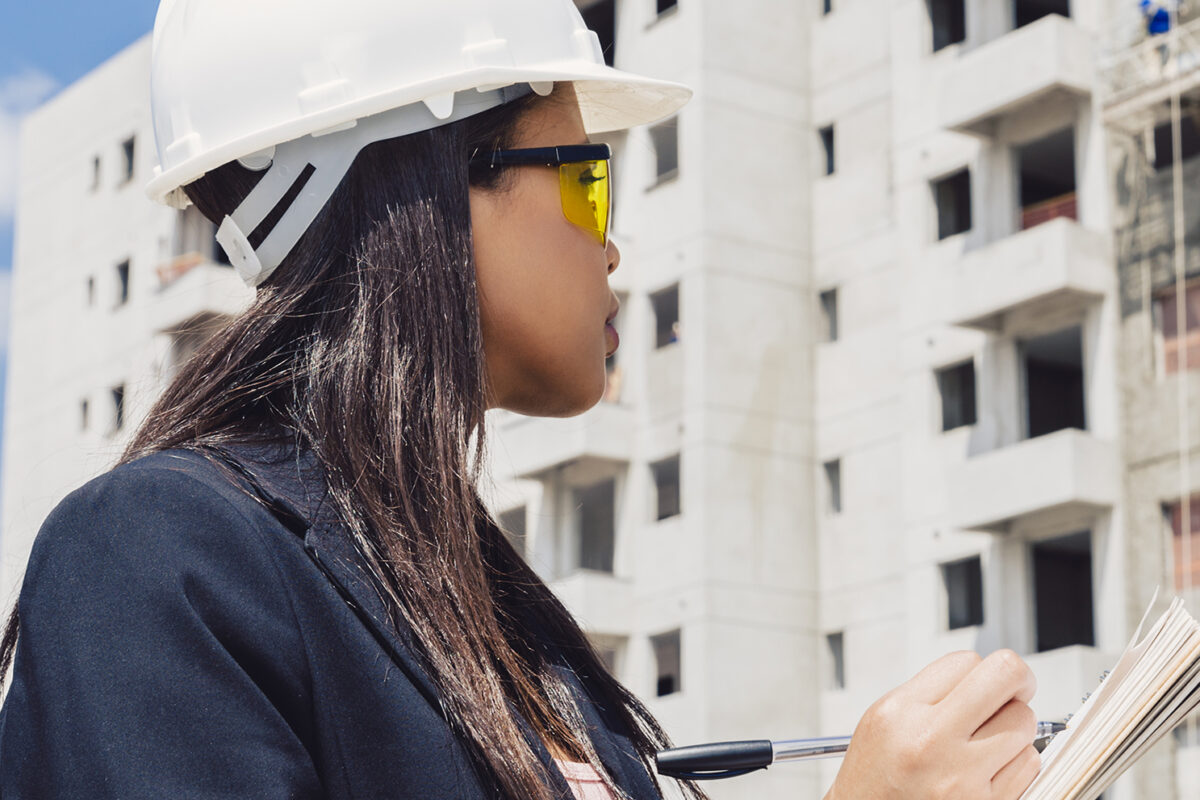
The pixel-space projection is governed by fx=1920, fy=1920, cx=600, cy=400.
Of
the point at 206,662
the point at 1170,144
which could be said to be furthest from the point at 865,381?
the point at 206,662

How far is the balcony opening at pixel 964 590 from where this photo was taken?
21.7m

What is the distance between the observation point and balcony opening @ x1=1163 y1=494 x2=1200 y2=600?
19.0 m

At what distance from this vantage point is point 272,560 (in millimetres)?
1598

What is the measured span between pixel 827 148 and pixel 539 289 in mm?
23716

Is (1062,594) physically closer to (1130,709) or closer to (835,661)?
(835,661)

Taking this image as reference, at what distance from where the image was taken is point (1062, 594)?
21.8 metres

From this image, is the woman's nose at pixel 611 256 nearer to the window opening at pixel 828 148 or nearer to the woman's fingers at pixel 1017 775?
the woman's fingers at pixel 1017 775

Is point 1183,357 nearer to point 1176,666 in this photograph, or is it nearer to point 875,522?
point 875,522

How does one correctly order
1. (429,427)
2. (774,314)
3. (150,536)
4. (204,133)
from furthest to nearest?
(774,314)
(204,133)
(429,427)
(150,536)

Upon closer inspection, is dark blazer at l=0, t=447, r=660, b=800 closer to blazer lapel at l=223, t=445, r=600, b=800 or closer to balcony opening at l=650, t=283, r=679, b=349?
blazer lapel at l=223, t=445, r=600, b=800

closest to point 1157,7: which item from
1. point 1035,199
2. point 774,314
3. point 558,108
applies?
point 1035,199

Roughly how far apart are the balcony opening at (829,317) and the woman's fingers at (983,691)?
2308 centimetres

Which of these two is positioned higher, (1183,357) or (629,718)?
(1183,357)

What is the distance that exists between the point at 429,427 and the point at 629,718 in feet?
1.43
